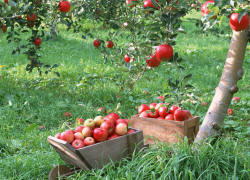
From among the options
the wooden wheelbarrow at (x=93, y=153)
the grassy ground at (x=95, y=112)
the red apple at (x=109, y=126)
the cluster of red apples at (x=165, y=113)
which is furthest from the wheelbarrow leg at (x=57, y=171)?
the cluster of red apples at (x=165, y=113)

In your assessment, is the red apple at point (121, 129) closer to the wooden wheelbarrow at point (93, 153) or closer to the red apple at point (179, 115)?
the wooden wheelbarrow at point (93, 153)

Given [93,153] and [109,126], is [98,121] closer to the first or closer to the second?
[109,126]

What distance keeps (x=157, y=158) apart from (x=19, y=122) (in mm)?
1815

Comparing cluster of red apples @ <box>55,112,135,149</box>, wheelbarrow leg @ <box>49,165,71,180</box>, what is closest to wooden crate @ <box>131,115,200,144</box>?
cluster of red apples @ <box>55,112,135,149</box>

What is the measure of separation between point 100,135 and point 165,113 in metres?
0.72

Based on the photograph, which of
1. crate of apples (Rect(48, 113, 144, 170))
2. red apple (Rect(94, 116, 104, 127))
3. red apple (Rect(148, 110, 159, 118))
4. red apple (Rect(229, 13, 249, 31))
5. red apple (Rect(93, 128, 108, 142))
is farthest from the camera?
red apple (Rect(148, 110, 159, 118))

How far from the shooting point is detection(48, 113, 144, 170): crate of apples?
6.09 ft

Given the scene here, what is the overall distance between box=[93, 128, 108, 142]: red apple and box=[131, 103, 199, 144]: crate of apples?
0.39 metres

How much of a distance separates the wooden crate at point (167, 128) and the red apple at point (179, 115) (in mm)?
48

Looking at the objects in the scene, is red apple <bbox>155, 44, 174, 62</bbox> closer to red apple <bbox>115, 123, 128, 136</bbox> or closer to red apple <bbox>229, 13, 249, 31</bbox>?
red apple <bbox>229, 13, 249, 31</bbox>

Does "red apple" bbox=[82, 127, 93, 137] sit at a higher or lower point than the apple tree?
lower

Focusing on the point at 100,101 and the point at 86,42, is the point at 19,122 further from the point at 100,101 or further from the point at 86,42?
the point at 86,42

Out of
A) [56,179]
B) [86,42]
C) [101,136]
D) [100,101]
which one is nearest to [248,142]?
[101,136]

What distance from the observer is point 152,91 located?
14.2 ft
